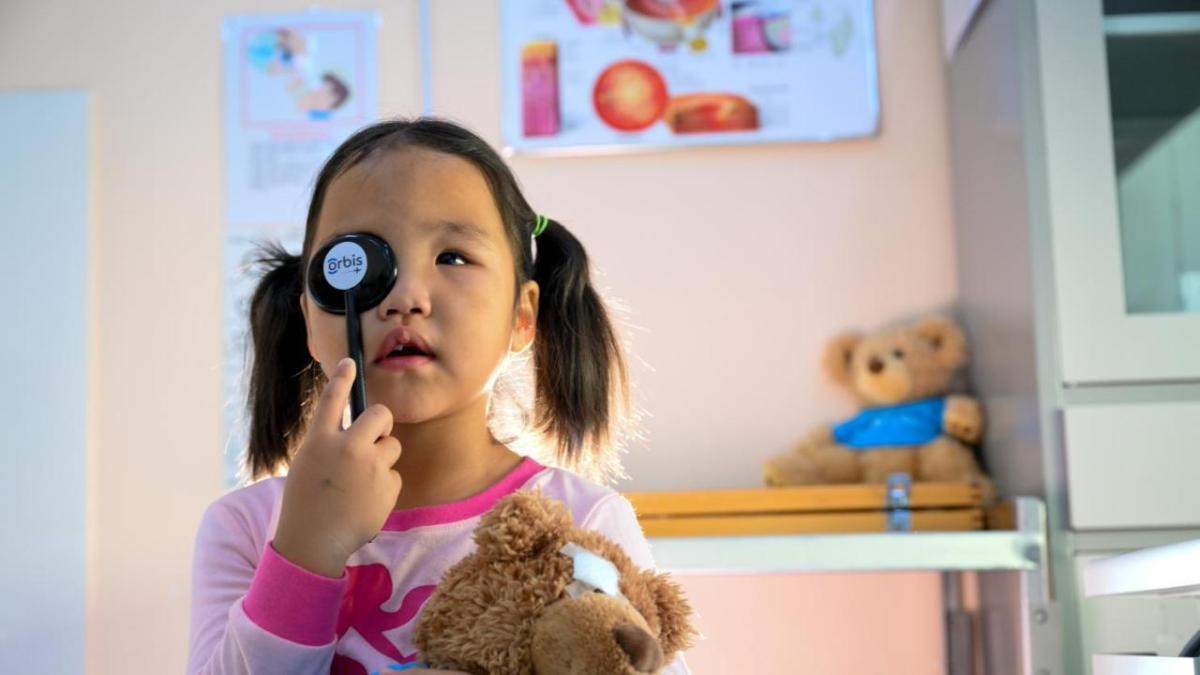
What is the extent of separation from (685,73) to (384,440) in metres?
1.54

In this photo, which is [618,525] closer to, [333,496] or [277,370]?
[333,496]

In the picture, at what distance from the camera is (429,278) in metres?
0.81

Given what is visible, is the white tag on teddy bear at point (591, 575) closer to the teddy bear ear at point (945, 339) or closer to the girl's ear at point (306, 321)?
the girl's ear at point (306, 321)

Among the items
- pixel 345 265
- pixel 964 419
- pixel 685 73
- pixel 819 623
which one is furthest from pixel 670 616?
pixel 685 73

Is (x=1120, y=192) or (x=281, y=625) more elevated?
(x=1120, y=192)

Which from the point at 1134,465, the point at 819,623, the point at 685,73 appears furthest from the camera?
the point at 685,73

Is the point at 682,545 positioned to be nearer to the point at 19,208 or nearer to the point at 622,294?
the point at 622,294

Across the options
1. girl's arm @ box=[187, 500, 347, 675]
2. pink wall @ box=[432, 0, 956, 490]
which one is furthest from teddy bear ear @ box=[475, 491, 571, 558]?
pink wall @ box=[432, 0, 956, 490]

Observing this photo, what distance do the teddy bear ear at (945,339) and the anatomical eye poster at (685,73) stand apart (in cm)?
33

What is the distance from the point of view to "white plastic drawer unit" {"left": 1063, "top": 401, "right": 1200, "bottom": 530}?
1.56 meters

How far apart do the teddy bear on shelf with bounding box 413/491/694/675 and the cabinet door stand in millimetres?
1105

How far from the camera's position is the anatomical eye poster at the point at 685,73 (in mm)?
2137

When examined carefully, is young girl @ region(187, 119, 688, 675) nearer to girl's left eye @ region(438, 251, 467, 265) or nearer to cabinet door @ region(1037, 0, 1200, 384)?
girl's left eye @ region(438, 251, 467, 265)

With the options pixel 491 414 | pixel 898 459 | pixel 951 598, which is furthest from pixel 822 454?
pixel 491 414
